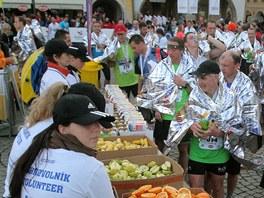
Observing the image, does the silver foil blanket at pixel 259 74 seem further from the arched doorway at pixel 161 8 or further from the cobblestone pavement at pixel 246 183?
the arched doorway at pixel 161 8

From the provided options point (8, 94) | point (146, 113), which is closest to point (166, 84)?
point (146, 113)

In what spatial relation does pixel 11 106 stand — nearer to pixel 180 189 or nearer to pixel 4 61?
pixel 4 61

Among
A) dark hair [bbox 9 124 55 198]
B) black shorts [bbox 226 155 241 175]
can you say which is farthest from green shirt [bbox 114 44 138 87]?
dark hair [bbox 9 124 55 198]

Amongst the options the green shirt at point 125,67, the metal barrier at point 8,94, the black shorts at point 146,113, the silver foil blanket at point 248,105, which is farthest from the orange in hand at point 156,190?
the green shirt at point 125,67

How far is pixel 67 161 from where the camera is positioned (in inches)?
71.4

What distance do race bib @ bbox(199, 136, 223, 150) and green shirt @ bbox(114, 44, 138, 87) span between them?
4.00 metres

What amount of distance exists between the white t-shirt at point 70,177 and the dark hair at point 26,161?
83 mm

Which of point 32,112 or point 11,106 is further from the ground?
point 32,112

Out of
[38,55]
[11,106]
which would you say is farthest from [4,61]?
[38,55]

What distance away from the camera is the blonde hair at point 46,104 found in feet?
7.88

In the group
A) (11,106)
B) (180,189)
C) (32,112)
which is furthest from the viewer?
(11,106)

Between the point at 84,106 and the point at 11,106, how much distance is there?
19.2 feet

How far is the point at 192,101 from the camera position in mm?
3797

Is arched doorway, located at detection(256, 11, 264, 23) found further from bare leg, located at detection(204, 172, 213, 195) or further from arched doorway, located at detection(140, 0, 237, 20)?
bare leg, located at detection(204, 172, 213, 195)
